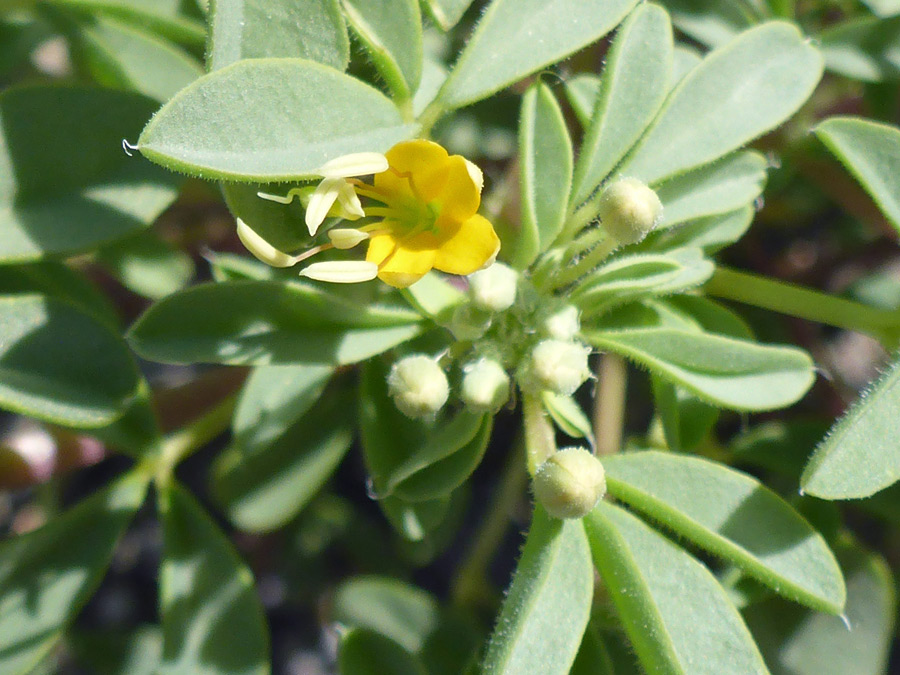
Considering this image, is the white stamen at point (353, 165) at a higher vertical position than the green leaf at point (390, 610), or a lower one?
higher

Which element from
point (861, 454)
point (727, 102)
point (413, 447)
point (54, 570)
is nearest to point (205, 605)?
point (54, 570)

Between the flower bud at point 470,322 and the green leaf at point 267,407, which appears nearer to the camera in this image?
the flower bud at point 470,322

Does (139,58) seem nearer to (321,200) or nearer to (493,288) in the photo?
(321,200)

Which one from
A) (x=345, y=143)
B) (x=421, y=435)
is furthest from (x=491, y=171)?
(x=345, y=143)

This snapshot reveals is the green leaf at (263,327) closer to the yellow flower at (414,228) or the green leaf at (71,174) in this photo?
the yellow flower at (414,228)

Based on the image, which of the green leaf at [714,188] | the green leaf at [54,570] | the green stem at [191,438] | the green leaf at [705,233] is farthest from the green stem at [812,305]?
the green leaf at [54,570]

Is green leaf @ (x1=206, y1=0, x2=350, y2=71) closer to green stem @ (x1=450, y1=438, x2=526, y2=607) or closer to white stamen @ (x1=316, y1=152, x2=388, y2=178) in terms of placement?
white stamen @ (x1=316, y1=152, x2=388, y2=178)

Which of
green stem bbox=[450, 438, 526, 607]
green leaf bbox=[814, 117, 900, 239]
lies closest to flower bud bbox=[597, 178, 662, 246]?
green leaf bbox=[814, 117, 900, 239]
